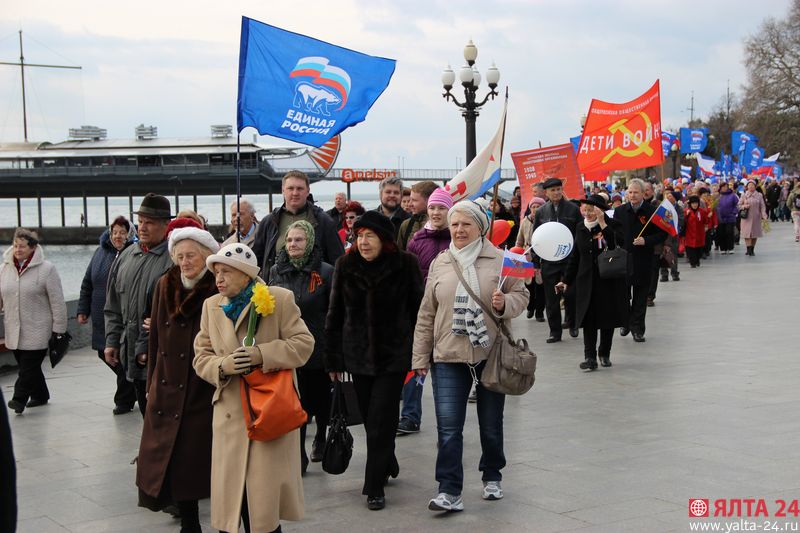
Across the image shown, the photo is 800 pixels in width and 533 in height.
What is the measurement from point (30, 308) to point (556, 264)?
20.5 feet

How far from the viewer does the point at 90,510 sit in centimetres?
595

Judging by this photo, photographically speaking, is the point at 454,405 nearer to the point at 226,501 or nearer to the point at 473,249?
the point at 473,249

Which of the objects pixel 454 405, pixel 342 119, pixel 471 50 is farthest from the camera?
pixel 471 50

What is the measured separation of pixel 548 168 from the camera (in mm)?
14977

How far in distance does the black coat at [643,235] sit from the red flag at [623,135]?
2614mm

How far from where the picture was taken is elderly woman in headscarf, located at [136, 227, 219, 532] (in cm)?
500

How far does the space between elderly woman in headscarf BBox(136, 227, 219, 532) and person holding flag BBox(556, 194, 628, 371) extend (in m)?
5.81

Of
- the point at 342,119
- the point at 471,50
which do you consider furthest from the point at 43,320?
the point at 471,50

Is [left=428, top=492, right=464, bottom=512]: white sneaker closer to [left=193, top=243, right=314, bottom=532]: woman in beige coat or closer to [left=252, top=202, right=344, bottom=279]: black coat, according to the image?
[left=193, top=243, right=314, bottom=532]: woman in beige coat

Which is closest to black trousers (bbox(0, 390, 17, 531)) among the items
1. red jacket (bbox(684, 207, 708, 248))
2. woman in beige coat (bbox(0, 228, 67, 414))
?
woman in beige coat (bbox(0, 228, 67, 414))

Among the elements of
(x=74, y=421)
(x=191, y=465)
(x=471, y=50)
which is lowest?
(x=74, y=421)

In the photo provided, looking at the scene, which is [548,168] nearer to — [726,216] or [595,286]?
[595,286]

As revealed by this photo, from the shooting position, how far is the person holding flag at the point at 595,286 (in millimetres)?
10266

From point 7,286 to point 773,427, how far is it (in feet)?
23.2
